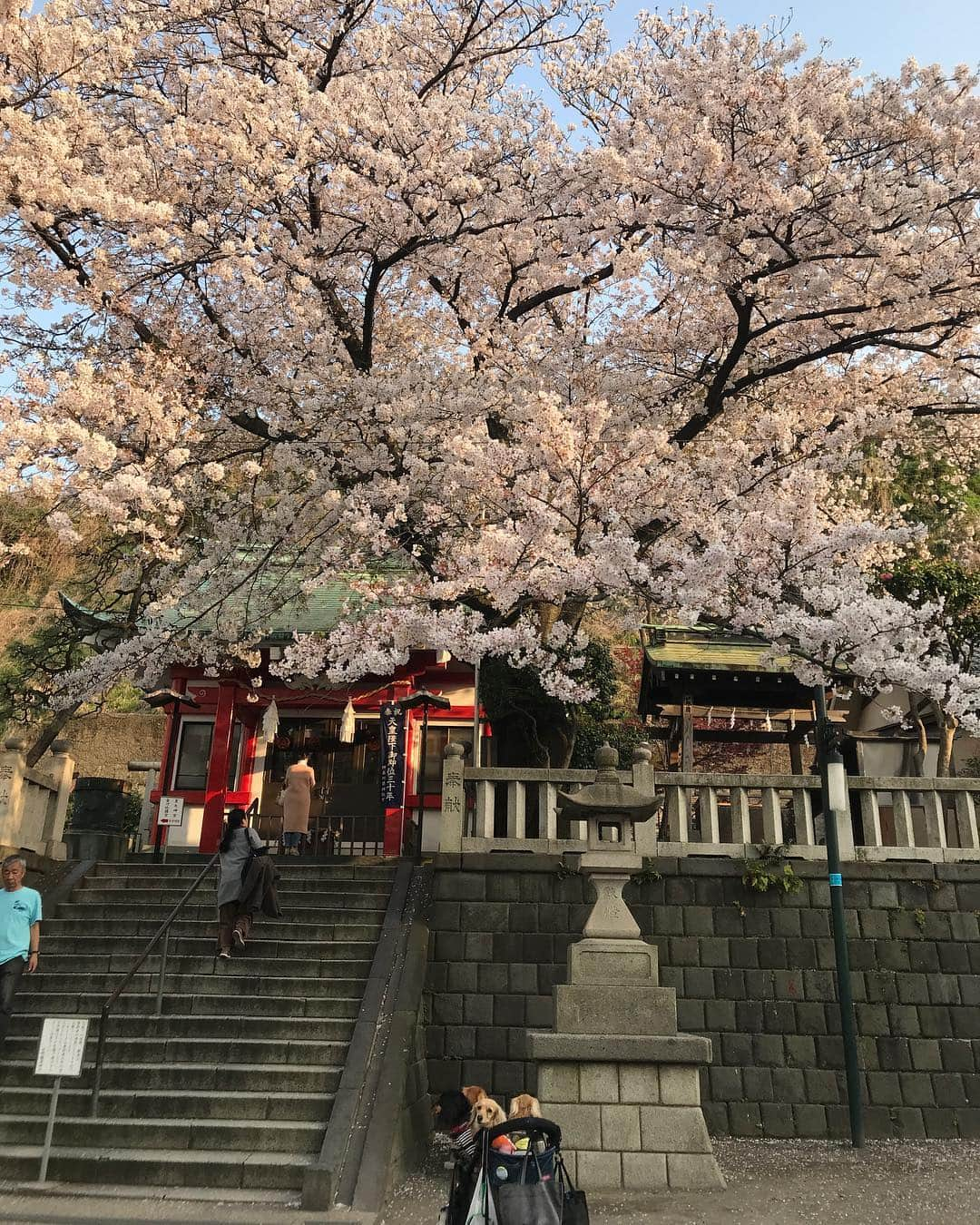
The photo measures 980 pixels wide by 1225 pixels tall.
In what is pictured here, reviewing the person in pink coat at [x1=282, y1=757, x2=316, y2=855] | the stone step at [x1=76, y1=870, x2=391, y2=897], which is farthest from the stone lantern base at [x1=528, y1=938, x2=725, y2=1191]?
the person in pink coat at [x1=282, y1=757, x2=316, y2=855]

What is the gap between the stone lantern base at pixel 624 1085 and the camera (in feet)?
24.3

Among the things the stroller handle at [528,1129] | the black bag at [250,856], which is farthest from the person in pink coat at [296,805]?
the stroller handle at [528,1129]

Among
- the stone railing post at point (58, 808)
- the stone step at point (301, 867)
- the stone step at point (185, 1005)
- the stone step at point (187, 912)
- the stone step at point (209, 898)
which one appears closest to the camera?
the stone step at point (185, 1005)

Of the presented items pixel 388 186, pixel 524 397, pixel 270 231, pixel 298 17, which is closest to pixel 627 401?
pixel 524 397

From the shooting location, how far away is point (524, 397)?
40.2 feet

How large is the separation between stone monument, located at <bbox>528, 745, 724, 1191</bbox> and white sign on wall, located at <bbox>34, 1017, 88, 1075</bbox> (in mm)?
3596

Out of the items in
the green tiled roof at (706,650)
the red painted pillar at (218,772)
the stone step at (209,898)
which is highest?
the green tiled roof at (706,650)

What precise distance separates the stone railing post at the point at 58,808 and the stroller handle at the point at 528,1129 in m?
9.76

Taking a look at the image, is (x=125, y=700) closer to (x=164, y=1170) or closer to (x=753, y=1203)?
(x=164, y=1170)

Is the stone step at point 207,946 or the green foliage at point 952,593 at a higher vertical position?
the green foliage at point 952,593

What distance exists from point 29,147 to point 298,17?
4566 millimetres

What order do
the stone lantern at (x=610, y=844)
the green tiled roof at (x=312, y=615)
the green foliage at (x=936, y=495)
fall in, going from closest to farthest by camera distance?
the stone lantern at (x=610, y=844), the green tiled roof at (x=312, y=615), the green foliage at (x=936, y=495)

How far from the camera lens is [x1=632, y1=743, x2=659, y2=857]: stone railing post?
33.9 ft

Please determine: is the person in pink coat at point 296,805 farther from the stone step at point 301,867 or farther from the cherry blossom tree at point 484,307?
the cherry blossom tree at point 484,307
